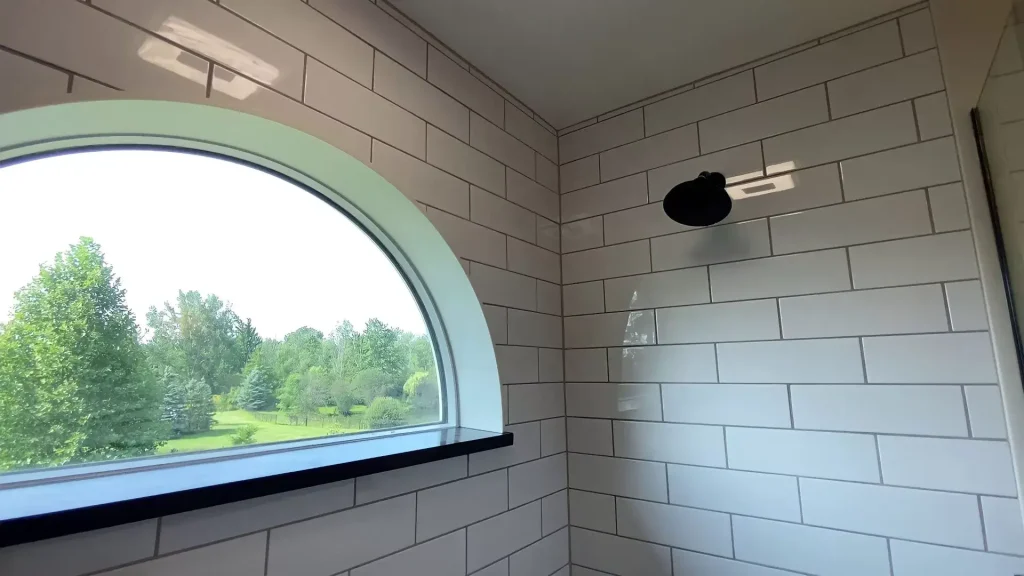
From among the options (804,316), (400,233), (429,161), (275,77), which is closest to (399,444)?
(400,233)

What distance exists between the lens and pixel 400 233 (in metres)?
Answer: 1.35

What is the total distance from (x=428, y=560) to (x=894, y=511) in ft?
3.62

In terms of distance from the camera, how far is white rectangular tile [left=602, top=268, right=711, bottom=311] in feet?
4.80

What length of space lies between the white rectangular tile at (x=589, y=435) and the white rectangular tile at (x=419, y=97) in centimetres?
95

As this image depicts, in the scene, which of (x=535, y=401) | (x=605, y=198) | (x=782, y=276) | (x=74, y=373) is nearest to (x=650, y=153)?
(x=605, y=198)

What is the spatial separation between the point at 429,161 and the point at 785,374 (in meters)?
1.11

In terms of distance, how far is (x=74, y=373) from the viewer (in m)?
0.87

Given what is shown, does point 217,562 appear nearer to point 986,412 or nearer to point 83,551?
point 83,551

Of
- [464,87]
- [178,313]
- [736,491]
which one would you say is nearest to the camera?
[178,313]

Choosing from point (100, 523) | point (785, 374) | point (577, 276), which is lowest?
point (100, 523)

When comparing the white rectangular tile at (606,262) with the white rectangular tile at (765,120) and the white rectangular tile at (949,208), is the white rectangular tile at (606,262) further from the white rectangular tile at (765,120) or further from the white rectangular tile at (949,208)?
the white rectangular tile at (949,208)

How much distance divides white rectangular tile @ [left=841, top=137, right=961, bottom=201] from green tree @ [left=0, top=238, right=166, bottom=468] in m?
1.71

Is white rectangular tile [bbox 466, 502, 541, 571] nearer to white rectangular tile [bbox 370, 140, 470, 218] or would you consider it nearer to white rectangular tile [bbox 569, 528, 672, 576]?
white rectangular tile [bbox 569, 528, 672, 576]

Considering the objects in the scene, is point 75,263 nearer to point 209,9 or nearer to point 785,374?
point 209,9
